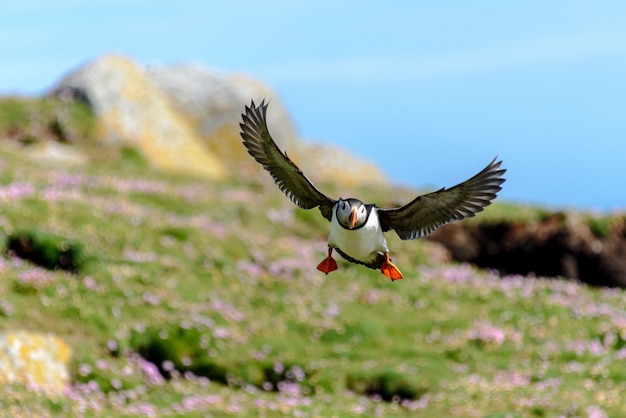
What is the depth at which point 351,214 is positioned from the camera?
544 centimetres

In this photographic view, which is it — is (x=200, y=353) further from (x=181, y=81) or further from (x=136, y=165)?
(x=181, y=81)

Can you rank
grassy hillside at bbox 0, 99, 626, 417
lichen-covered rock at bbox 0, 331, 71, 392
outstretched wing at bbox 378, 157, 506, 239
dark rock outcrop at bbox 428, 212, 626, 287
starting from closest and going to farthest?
outstretched wing at bbox 378, 157, 506, 239, lichen-covered rock at bbox 0, 331, 71, 392, grassy hillside at bbox 0, 99, 626, 417, dark rock outcrop at bbox 428, 212, 626, 287

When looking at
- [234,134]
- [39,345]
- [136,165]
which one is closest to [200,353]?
[39,345]

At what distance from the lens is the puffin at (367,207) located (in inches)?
222

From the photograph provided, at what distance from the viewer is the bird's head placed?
5438mm

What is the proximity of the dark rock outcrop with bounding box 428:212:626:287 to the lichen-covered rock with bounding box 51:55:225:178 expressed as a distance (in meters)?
14.7

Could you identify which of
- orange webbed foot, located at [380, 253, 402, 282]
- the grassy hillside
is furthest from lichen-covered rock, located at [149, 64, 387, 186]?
orange webbed foot, located at [380, 253, 402, 282]

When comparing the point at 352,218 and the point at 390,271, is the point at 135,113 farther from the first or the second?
the point at 352,218

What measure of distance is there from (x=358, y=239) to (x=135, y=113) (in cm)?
3509

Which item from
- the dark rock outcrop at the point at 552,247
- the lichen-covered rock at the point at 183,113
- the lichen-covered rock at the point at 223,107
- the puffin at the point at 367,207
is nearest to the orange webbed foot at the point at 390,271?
the puffin at the point at 367,207

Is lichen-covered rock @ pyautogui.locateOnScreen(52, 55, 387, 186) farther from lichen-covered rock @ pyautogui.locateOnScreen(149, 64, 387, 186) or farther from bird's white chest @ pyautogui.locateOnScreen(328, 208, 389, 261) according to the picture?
bird's white chest @ pyautogui.locateOnScreen(328, 208, 389, 261)

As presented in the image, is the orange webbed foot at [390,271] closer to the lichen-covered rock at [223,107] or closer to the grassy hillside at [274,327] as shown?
the grassy hillside at [274,327]

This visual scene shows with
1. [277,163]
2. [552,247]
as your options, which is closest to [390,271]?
[277,163]

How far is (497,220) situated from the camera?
29.0 m
